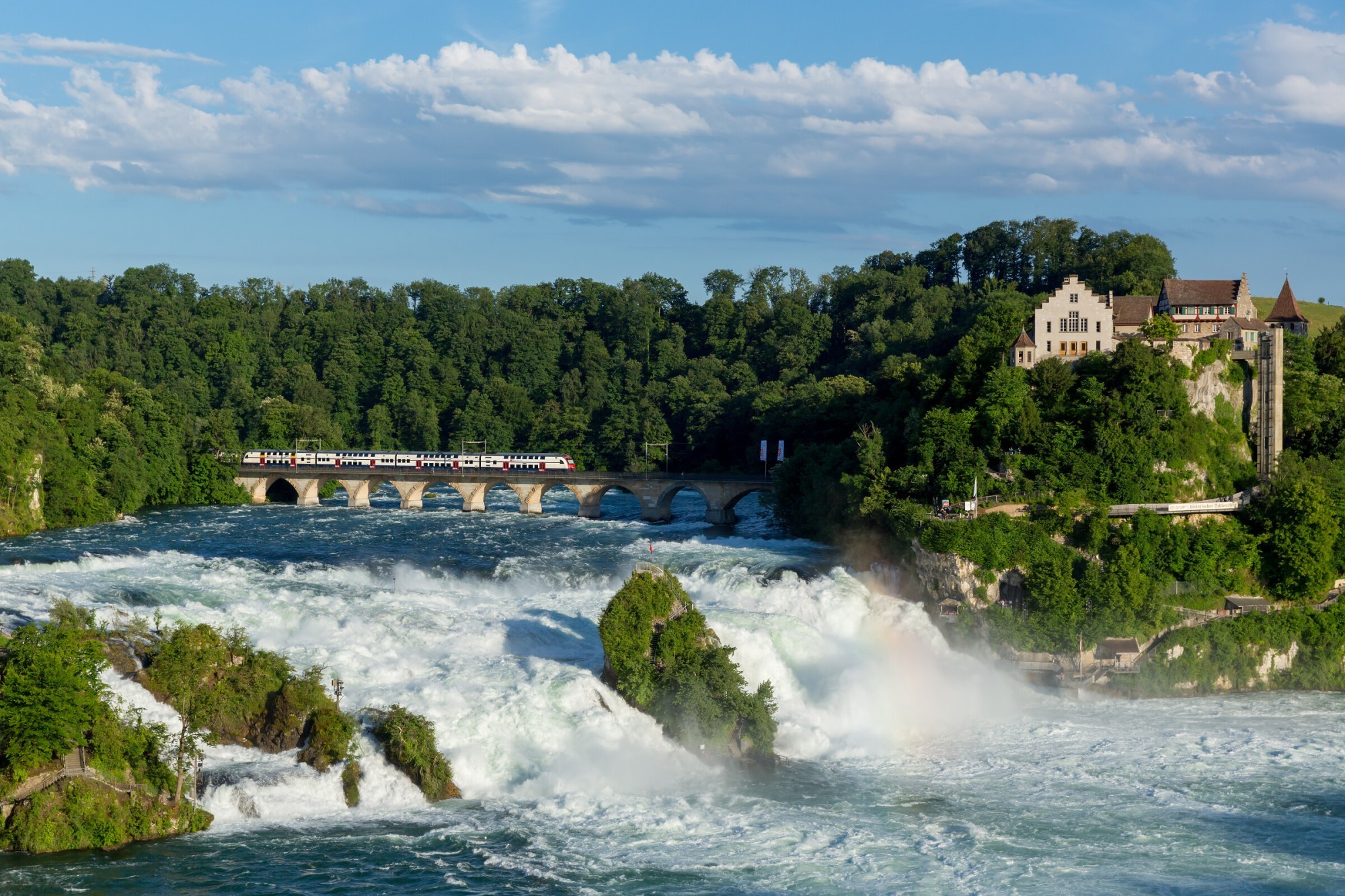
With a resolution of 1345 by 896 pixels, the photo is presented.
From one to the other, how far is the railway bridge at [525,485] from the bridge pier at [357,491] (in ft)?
0.19

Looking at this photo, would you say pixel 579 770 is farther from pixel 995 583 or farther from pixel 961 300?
pixel 961 300

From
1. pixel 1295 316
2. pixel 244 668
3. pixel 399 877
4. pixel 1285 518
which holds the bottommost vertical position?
pixel 399 877

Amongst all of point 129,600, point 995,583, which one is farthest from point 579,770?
point 995,583

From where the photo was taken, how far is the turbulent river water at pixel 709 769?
37.0 meters

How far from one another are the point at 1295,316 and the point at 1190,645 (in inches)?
1361

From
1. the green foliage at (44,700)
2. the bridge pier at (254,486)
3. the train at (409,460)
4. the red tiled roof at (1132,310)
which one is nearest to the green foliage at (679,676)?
the green foliage at (44,700)

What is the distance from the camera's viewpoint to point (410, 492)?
116688mm

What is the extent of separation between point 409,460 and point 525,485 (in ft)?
40.6

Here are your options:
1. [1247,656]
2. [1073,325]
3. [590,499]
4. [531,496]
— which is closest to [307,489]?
[531,496]

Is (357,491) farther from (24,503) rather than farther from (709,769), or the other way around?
(709,769)

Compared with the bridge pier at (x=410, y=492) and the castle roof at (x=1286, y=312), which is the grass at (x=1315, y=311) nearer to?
the castle roof at (x=1286, y=312)

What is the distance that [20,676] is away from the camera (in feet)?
126

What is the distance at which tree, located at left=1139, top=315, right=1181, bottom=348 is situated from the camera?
241 ft

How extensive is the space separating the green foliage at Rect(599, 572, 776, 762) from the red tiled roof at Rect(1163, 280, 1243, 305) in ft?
147
